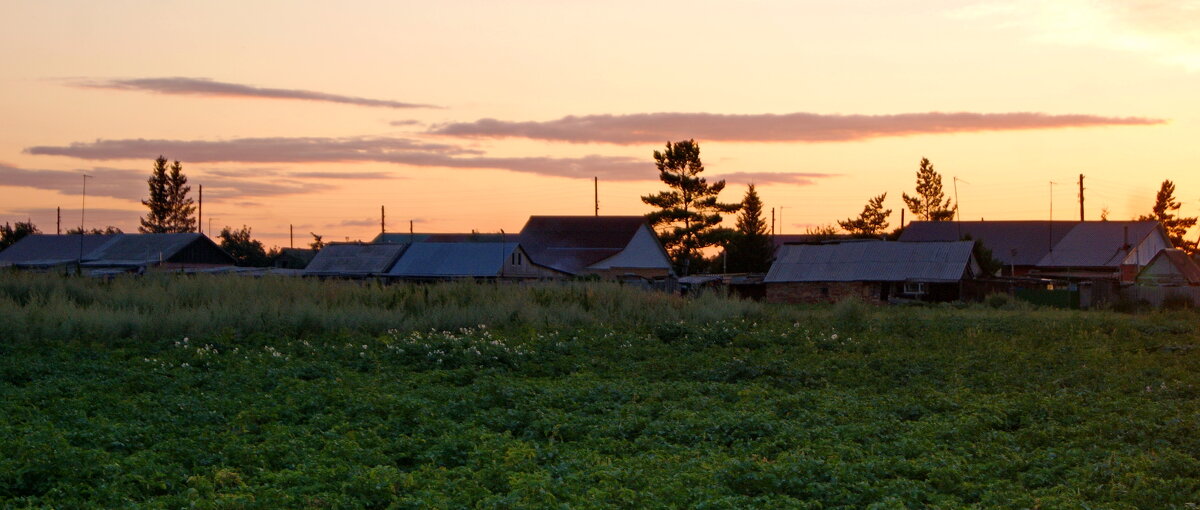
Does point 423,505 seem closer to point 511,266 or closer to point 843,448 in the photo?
point 843,448

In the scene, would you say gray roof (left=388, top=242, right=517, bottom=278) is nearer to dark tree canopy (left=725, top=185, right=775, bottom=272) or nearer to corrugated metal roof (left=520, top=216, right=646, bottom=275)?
corrugated metal roof (left=520, top=216, right=646, bottom=275)

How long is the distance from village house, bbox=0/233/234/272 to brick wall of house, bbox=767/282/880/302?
32.4m

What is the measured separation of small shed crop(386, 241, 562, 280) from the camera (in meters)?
57.4

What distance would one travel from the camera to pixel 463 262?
58531mm

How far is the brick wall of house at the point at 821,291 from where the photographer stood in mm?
55969

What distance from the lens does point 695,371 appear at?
69.2ft

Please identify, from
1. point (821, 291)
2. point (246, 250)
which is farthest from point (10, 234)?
point (821, 291)

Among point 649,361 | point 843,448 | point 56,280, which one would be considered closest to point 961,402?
Answer: point 843,448

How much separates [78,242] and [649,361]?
5531 centimetres

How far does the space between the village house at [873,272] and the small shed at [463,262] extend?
12.8 metres

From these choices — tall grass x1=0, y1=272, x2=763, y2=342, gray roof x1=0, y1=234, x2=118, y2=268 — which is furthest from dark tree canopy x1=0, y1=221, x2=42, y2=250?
tall grass x1=0, y1=272, x2=763, y2=342

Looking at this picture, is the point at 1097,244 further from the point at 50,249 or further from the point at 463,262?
the point at 50,249

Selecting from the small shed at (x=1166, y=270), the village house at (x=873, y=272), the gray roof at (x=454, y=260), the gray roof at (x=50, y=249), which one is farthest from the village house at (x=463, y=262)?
the small shed at (x=1166, y=270)

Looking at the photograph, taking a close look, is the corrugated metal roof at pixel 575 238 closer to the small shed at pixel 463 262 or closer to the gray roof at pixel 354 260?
the small shed at pixel 463 262
